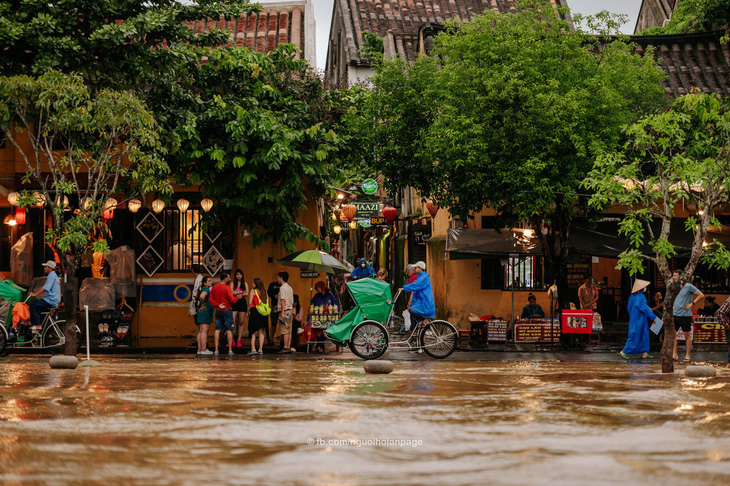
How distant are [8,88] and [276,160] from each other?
20.6 feet

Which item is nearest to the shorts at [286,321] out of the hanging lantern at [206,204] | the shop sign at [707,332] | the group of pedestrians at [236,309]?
the group of pedestrians at [236,309]

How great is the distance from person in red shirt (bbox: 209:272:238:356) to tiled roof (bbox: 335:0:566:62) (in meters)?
19.3

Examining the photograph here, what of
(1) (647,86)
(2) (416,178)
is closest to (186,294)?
(2) (416,178)

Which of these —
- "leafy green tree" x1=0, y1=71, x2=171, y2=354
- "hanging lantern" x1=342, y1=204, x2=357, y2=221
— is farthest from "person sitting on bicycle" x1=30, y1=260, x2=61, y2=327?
"hanging lantern" x1=342, y1=204, x2=357, y2=221

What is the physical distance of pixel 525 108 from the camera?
741 inches

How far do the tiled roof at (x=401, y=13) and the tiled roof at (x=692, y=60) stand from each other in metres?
9.63

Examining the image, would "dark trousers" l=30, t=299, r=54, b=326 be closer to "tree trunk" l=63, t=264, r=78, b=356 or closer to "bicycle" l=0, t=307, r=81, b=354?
"bicycle" l=0, t=307, r=81, b=354

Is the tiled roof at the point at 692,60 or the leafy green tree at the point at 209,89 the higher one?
the tiled roof at the point at 692,60

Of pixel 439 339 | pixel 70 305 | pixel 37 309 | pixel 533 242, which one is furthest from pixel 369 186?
pixel 70 305

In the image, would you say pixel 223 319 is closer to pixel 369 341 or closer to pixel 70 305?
pixel 369 341

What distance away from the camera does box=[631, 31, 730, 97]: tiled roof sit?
25.5 meters

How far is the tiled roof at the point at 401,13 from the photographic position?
36003 mm

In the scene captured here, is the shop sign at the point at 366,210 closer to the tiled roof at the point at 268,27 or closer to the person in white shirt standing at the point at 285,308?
the tiled roof at the point at 268,27

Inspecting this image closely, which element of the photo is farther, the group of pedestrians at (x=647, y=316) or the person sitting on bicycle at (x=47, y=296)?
the person sitting on bicycle at (x=47, y=296)
